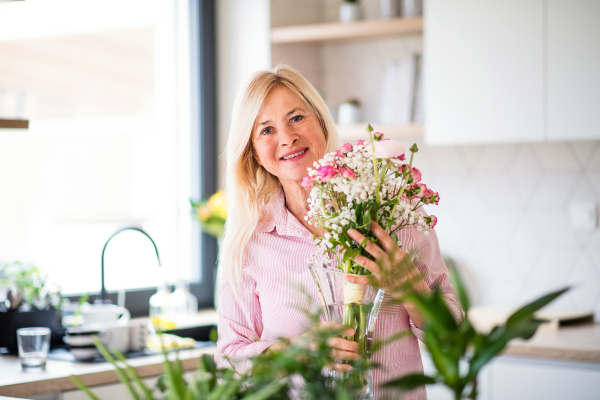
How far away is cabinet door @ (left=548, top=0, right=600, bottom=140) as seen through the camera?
255cm

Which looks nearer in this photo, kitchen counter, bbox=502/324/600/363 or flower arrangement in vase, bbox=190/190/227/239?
kitchen counter, bbox=502/324/600/363

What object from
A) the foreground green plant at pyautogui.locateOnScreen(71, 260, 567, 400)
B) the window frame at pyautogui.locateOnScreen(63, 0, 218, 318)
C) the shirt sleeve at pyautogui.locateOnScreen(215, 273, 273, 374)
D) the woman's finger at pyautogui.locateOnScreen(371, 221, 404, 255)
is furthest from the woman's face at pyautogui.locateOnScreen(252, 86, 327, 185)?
the window frame at pyautogui.locateOnScreen(63, 0, 218, 318)

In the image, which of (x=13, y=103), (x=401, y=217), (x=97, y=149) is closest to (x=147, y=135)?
(x=97, y=149)

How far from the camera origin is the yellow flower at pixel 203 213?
301cm

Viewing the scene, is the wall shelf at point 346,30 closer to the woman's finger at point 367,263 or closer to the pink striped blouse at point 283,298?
the pink striped blouse at point 283,298

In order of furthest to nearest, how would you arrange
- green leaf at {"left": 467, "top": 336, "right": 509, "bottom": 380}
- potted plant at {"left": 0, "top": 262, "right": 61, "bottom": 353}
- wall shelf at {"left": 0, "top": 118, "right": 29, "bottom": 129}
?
1. potted plant at {"left": 0, "top": 262, "right": 61, "bottom": 353}
2. wall shelf at {"left": 0, "top": 118, "right": 29, "bottom": 129}
3. green leaf at {"left": 467, "top": 336, "right": 509, "bottom": 380}

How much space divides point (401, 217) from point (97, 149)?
2185 millimetres

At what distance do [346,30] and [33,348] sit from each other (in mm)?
1841

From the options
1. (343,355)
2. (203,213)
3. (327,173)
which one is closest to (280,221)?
(327,173)

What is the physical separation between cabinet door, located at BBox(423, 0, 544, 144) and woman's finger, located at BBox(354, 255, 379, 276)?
5.54 feet

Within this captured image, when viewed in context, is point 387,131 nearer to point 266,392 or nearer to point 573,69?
point 573,69

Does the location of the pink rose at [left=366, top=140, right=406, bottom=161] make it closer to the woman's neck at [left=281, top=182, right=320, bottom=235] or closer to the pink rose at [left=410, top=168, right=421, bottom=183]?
the pink rose at [left=410, top=168, right=421, bottom=183]

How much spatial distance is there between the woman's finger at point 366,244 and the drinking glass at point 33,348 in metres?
1.25

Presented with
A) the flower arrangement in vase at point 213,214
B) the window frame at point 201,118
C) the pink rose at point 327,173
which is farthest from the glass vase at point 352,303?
the window frame at point 201,118
